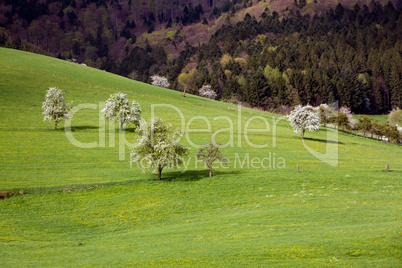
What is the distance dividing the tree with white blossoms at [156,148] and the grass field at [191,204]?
2.93m

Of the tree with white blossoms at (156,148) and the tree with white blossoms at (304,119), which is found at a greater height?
the tree with white blossoms at (304,119)

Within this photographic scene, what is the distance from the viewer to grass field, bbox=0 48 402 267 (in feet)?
86.4

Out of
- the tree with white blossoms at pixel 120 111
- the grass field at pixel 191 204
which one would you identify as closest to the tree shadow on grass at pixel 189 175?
the grass field at pixel 191 204

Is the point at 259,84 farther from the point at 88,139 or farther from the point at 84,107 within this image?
the point at 88,139

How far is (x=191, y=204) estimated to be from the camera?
4097cm

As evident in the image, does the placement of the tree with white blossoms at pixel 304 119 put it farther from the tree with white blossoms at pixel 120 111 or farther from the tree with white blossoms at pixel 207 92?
the tree with white blossoms at pixel 207 92

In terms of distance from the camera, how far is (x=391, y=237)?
88.2ft

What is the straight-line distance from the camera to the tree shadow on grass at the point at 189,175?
49550 mm

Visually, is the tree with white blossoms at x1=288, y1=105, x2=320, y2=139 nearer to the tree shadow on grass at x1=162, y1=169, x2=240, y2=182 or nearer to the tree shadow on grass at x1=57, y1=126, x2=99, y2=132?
the tree shadow on grass at x1=162, y1=169, x2=240, y2=182

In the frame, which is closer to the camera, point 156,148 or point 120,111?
point 156,148

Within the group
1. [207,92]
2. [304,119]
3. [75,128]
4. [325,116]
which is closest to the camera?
[75,128]

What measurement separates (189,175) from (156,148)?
7605 millimetres

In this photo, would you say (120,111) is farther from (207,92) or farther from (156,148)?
(207,92)

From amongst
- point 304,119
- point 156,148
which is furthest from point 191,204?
point 304,119
